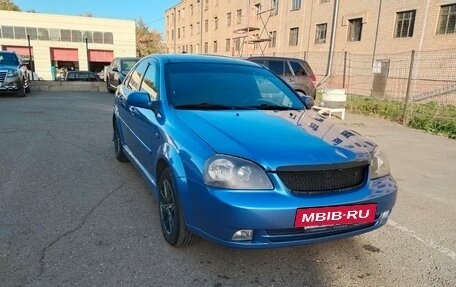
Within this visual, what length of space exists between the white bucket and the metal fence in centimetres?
574

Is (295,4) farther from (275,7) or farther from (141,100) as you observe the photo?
(141,100)

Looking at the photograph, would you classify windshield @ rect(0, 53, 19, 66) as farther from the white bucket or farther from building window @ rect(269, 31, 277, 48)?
building window @ rect(269, 31, 277, 48)

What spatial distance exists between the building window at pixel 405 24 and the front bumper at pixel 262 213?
20770 mm

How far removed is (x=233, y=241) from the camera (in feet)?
8.04

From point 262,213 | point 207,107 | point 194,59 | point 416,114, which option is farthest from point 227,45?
point 262,213

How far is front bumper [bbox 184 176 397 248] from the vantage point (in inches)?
92.0

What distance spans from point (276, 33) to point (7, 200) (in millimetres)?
30499

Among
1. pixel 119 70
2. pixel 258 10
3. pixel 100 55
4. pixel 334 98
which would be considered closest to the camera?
pixel 334 98

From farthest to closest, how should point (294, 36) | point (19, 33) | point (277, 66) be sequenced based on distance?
point (19, 33), point (294, 36), point (277, 66)

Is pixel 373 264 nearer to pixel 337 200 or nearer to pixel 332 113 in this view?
pixel 337 200

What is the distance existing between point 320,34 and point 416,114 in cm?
1813

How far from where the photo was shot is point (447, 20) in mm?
18266

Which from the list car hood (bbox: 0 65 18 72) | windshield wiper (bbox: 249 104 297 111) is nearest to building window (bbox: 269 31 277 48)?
car hood (bbox: 0 65 18 72)

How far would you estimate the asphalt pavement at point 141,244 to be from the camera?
2.64 m
